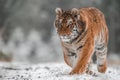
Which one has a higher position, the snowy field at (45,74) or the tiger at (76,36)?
the tiger at (76,36)

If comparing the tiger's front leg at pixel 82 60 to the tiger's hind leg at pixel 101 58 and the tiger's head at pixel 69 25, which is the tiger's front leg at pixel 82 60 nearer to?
the tiger's head at pixel 69 25

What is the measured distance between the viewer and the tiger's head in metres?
5.59

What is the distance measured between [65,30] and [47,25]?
8749mm

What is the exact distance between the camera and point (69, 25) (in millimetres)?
5633

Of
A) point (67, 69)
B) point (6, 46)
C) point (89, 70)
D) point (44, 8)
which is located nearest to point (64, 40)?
point (89, 70)

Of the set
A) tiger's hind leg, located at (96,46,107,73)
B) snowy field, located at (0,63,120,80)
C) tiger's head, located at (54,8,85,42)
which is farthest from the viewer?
tiger's hind leg, located at (96,46,107,73)

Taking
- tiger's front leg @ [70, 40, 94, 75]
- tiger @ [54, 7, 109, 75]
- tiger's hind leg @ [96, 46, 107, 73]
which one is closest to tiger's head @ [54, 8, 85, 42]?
tiger @ [54, 7, 109, 75]

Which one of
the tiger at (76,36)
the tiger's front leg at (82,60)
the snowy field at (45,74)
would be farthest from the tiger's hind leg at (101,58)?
the tiger's front leg at (82,60)

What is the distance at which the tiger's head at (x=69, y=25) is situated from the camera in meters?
5.59

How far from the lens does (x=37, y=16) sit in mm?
14641

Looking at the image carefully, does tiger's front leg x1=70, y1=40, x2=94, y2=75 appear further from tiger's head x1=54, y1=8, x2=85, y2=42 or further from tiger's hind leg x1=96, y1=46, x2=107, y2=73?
tiger's hind leg x1=96, y1=46, x2=107, y2=73

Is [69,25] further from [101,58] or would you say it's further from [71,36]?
[101,58]

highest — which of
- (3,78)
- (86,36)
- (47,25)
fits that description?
(47,25)

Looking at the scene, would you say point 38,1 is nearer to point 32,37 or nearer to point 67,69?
point 32,37
